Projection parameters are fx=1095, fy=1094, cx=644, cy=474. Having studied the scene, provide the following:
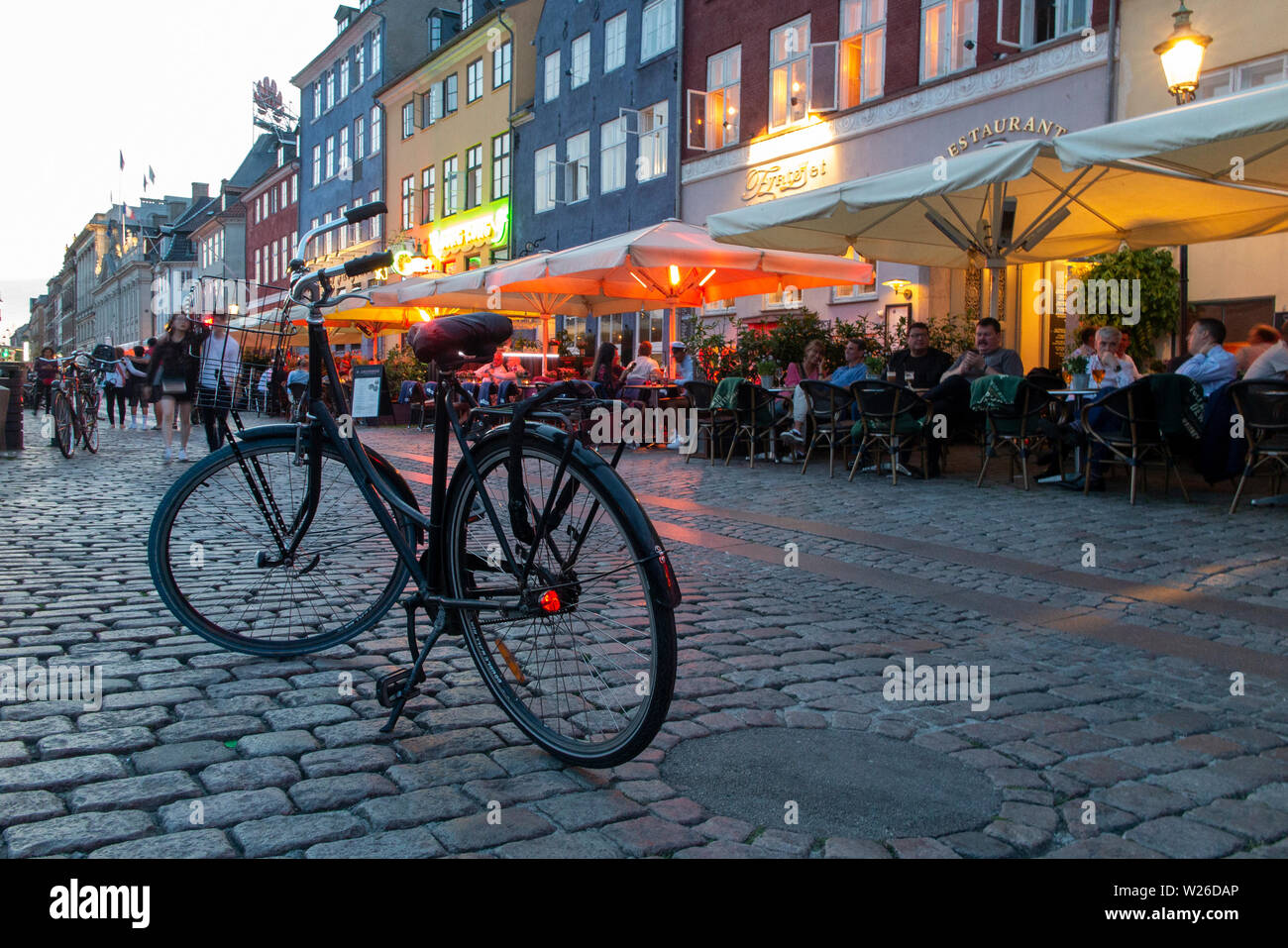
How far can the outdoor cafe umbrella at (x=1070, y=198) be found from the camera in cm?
782

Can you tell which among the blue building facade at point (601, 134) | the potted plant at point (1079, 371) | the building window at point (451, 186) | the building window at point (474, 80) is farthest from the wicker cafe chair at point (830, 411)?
the building window at point (451, 186)

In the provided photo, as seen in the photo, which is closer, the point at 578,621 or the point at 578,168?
the point at 578,621

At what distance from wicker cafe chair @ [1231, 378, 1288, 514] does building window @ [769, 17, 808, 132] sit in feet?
47.0

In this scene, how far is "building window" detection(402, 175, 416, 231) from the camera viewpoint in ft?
132

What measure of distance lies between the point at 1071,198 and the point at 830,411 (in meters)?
3.05

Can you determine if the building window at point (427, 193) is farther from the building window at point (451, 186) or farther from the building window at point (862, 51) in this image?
the building window at point (862, 51)

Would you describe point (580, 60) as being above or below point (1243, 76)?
above

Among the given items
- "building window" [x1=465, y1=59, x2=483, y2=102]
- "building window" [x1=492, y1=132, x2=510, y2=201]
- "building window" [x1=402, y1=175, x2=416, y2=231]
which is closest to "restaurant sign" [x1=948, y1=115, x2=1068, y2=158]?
"building window" [x1=492, y1=132, x2=510, y2=201]

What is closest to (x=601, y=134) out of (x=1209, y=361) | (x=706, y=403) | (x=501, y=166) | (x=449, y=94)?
(x=501, y=166)

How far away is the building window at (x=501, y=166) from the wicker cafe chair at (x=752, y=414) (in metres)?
22.5

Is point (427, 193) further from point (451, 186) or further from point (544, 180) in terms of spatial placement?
point (544, 180)

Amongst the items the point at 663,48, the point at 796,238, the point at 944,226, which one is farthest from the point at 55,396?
the point at 663,48

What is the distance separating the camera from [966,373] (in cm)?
1115
